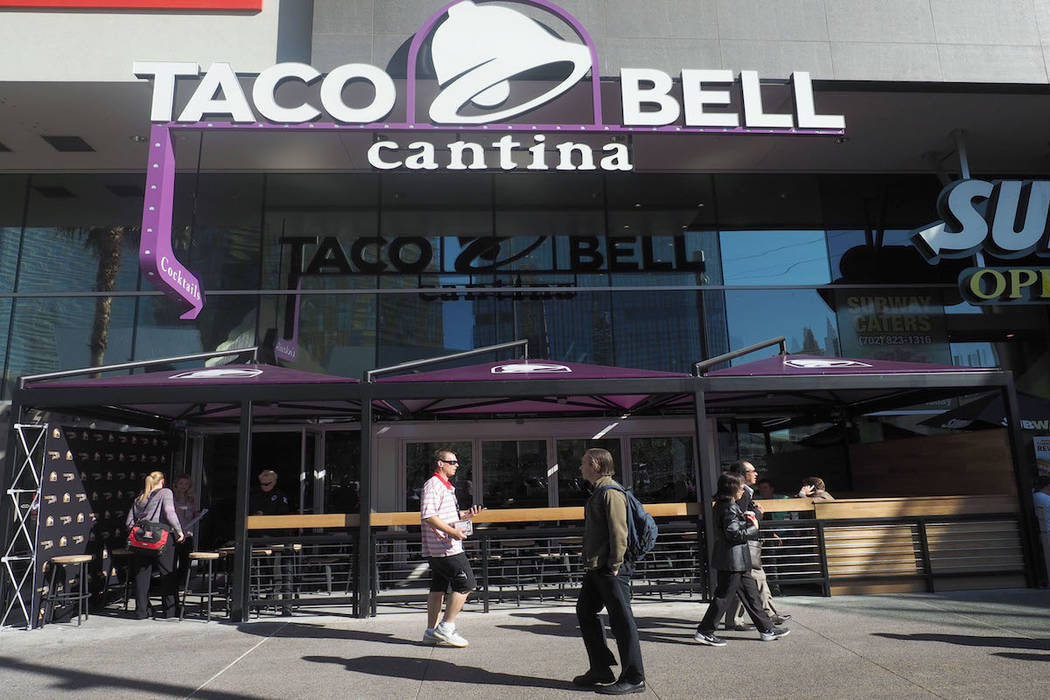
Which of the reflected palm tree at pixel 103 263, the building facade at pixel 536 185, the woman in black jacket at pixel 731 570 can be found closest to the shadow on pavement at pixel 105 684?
the woman in black jacket at pixel 731 570

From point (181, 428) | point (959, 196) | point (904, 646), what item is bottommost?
point (904, 646)

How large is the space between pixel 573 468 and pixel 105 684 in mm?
7594

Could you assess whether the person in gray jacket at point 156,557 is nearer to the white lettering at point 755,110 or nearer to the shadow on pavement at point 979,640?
the shadow on pavement at point 979,640

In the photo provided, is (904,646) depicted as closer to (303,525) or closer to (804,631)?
(804,631)

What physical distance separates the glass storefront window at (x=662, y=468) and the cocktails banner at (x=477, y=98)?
459 centimetres

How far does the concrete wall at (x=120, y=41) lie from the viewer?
10.2 metres

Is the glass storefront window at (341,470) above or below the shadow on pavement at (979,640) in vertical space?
above

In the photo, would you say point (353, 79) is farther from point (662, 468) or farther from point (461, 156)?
point (662, 468)

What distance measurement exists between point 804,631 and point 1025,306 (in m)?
10.3

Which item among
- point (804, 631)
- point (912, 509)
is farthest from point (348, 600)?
point (912, 509)

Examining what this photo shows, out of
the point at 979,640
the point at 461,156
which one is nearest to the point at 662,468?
the point at 461,156

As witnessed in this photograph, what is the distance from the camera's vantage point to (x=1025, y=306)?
1335 centimetres

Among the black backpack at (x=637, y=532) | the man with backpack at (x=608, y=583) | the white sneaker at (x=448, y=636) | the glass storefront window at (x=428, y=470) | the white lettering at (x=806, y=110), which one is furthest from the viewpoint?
the glass storefront window at (x=428, y=470)

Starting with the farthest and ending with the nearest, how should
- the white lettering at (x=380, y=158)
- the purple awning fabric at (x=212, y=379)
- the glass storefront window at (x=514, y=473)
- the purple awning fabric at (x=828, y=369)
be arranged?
the glass storefront window at (x=514, y=473)
the white lettering at (x=380, y=158)
the purple awning fabric at (x=828, y=369)
the purple awning fabric at (x=212, y=379)
